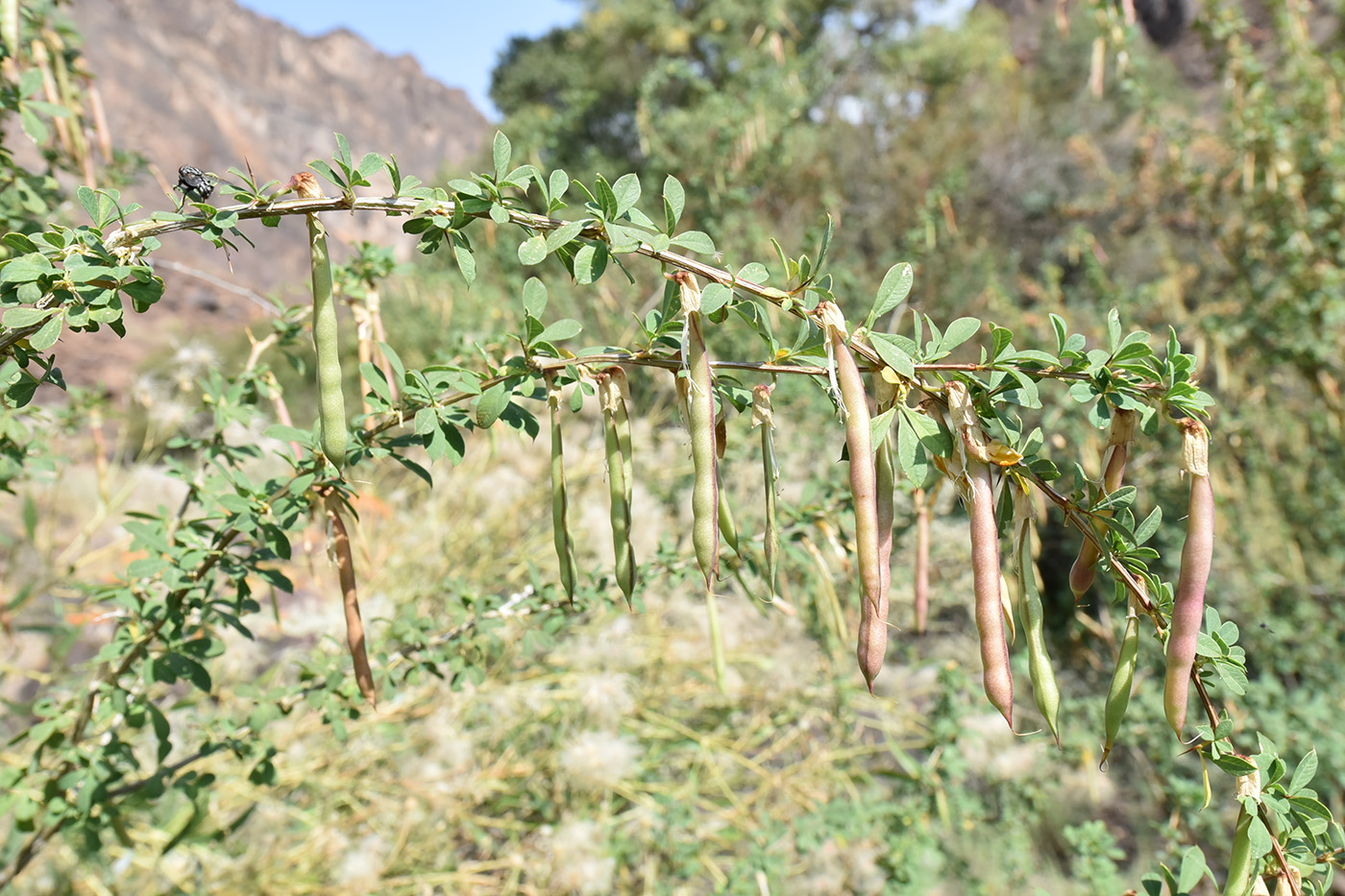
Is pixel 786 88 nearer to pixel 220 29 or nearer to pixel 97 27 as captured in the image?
pixel 97 27

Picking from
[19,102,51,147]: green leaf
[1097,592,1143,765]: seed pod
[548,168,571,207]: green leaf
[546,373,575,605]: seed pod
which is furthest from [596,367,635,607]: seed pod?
[19,102,51,147]: green leaf

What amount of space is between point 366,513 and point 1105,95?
8348 mm

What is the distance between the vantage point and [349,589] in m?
0.77

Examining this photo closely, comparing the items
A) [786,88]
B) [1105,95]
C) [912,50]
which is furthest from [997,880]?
[912,50]

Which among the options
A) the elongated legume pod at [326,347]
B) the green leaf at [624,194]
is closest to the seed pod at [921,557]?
the green leaf at [624,194]

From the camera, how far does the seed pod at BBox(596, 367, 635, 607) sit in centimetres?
63

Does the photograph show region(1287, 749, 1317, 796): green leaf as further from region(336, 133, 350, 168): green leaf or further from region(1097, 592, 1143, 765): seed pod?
region(336, 133, 350, 168): green leaf

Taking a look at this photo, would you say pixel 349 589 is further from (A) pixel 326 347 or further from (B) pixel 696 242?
(B) pixel 696 242

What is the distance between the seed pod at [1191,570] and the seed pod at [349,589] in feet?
2.29

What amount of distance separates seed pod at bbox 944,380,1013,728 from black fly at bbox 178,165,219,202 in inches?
23.2

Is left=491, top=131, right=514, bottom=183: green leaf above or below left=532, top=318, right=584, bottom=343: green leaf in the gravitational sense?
above

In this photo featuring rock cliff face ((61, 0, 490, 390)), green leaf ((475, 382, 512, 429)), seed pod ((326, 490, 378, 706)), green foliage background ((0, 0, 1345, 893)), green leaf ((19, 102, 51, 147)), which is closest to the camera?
green leaf ((475, 382, 512, 429))

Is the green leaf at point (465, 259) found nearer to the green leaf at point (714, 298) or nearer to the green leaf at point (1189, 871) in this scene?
the green leaf at point (714, 298)

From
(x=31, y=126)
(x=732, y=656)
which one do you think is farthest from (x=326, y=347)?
(x=732, y=656)
